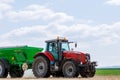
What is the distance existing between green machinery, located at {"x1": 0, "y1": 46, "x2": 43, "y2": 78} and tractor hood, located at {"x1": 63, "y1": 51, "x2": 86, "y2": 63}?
399 centimetres

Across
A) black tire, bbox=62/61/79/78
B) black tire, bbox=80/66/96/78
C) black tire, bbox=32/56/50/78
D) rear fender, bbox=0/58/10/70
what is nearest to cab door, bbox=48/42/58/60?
black tire, bbox=32/56/50/78

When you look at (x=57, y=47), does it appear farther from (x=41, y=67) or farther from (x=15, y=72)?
(x=15, y=72)

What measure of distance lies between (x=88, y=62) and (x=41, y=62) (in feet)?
10.9

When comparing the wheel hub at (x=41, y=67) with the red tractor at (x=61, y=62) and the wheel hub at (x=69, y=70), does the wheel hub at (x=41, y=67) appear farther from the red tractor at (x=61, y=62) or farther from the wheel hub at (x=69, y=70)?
the wheel hub at (x=69, y=70)

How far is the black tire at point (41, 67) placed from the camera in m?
26.9

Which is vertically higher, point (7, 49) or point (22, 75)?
point (7, 49)

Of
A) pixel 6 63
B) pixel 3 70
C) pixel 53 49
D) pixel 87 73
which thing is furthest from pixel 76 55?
pixel 3 70

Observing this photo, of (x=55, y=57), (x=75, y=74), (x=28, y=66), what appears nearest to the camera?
(x=75, y=74)

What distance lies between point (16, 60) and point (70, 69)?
5.71 meters

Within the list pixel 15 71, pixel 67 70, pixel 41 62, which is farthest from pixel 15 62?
pixel 67 70

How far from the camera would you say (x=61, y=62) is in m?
26.7

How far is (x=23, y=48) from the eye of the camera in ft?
98.0

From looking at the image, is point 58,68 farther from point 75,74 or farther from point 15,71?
point 15,71

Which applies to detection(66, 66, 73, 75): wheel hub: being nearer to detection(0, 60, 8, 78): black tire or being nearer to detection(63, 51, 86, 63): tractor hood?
detection(63, 51, 86, 63): tractor hood
